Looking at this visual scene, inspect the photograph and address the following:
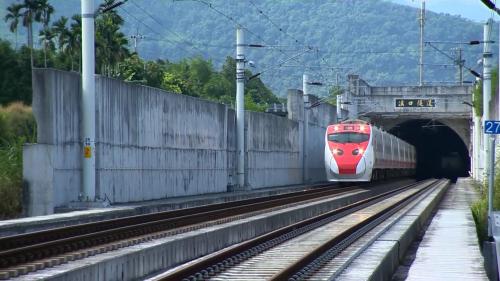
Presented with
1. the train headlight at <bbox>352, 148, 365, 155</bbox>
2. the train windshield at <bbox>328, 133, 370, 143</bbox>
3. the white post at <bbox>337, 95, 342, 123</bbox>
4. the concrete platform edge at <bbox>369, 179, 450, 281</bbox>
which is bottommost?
the concrete platform edge at <bbox>369, 179, 450, 281</bbox>

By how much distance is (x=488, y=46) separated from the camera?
4406 centimetres

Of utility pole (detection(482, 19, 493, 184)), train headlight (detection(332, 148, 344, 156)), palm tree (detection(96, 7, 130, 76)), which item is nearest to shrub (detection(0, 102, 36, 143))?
train headlight (detection(332, 148, 344, 156))

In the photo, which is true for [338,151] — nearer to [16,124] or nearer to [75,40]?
[16,124]

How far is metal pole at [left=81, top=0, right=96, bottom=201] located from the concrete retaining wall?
31 cm

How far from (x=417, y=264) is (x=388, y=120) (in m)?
71.7

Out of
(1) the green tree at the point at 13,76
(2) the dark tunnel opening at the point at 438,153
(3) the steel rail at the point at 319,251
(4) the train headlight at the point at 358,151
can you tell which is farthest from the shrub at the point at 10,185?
(2) the dark tunnel opening at the point at 438,153

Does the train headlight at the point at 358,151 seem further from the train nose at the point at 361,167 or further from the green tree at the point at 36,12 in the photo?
the green tree at the point at 36,12

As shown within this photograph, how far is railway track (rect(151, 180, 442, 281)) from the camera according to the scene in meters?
14.3

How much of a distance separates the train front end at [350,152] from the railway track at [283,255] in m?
23.0

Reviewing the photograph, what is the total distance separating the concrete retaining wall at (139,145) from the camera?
86.0 ft

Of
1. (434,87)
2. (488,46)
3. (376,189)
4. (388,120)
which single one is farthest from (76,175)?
(388,120)

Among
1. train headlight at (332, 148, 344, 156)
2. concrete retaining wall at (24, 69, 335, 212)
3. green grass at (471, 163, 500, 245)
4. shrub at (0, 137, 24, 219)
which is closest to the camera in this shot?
green grass at (471, 163, 500, 245)

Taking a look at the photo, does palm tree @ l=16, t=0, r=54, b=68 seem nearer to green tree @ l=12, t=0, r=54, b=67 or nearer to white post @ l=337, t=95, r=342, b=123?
green tree @ l=12, t=0, r=54, b=67

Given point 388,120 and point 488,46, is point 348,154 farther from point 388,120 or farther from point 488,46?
point 388,120
